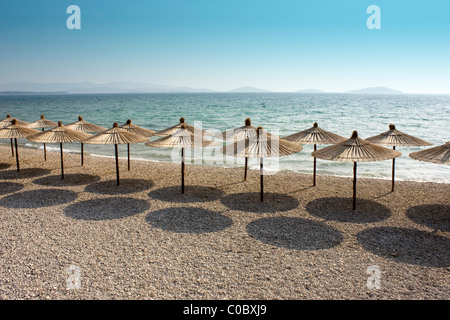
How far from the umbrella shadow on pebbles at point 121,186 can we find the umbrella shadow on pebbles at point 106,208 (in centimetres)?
63

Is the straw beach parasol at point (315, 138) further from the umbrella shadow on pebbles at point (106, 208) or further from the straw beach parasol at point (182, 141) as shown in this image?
the umbrella shadow on pebbles at point (106, 208)

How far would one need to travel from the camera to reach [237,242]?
5.27m

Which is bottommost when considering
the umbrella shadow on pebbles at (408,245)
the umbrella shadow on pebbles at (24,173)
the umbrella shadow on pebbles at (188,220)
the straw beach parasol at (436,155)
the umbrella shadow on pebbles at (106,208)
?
the umbrella shadow on pebbles at (408,245)

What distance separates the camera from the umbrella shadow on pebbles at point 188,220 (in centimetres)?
577

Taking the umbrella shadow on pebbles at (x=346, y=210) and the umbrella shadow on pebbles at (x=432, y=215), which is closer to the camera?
the umbrella shadow on pebbles at (x=432, y=215)

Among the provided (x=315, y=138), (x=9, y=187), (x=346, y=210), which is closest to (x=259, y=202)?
(x=346, y=210)

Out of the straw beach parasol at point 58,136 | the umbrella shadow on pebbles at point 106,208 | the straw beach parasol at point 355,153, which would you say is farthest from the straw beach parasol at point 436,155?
the straw beach parasol at point 58,136

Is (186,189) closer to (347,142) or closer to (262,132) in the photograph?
(262,132)

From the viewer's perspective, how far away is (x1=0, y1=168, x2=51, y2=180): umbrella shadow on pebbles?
9184 mm

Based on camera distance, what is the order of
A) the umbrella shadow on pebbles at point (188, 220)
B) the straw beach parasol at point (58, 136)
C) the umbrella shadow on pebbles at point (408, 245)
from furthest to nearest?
the straw beach parasol at point (58, 136) → the umbrella shadow on pebbles at point (188, 220) → the umbrella shadow on pebbles at point (408, 245)

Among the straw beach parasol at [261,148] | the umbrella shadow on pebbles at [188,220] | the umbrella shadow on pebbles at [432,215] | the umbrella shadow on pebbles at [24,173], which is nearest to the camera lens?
the umbrella shadow on pebbles at [188,220]

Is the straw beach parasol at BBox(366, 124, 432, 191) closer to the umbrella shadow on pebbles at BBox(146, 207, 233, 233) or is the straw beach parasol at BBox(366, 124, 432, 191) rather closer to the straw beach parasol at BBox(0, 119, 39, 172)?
the umbrella shadow on pebbles at BBox(146, 207, 233, 233)

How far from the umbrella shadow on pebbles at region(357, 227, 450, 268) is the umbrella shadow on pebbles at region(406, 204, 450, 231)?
0.53 metres

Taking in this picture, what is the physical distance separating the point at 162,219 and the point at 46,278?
2.30 m
